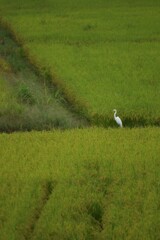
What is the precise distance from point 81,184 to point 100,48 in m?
9.13

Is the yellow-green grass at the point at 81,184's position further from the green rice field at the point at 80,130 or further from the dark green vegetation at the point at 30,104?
the dark green vegetation at the point at 30,104

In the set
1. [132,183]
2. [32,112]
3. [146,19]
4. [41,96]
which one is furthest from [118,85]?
[146,19]

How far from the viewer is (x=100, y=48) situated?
15047 millimetres

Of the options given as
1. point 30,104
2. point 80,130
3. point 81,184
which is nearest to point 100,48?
point 30,104

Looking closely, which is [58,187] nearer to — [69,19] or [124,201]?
[124,201]

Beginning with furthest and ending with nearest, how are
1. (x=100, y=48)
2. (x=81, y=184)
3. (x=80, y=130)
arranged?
(x=100, y=48), (x=80, y=130), (x=81, y=184)

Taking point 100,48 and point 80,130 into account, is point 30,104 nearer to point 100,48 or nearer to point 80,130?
point 80,130

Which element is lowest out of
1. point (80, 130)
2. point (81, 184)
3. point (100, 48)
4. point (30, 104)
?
point (81, 184)

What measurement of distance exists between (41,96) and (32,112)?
4.41 feet

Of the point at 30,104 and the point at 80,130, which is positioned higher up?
the point at 30,104

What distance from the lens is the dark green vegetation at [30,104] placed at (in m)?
9.40

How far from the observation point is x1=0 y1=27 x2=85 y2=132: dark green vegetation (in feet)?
30.8

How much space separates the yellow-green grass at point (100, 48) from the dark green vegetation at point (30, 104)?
0.37 m

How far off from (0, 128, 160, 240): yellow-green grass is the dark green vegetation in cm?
98
